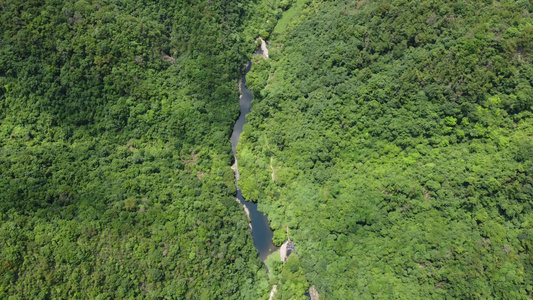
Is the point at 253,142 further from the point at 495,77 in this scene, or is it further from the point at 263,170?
the point at 495,77

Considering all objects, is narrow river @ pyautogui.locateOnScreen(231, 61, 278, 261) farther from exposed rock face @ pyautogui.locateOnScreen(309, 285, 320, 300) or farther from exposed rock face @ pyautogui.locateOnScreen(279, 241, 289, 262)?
exposed rock face @ pyautogui.locateOnScreen(309, 285, 320, 300)

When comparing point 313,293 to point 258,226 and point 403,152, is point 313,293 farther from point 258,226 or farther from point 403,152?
point 403,152

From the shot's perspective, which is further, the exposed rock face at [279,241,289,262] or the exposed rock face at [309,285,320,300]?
the exposed rock face at [279,241,289,262]

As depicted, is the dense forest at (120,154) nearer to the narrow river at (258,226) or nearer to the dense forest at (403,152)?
the narrow river at (258,226)

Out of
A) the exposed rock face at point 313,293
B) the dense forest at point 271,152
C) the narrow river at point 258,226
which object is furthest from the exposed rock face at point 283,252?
the exposed rock face at point 313,293

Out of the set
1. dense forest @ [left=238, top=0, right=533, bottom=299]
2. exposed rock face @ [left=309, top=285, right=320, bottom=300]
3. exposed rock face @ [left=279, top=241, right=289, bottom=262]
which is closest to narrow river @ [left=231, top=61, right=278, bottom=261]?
exposed rock face @ [left=279, top=241, right=289, bottom=262]

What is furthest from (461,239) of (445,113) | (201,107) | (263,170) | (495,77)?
(201,107)

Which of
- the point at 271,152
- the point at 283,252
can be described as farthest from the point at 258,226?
the point at 271,152
